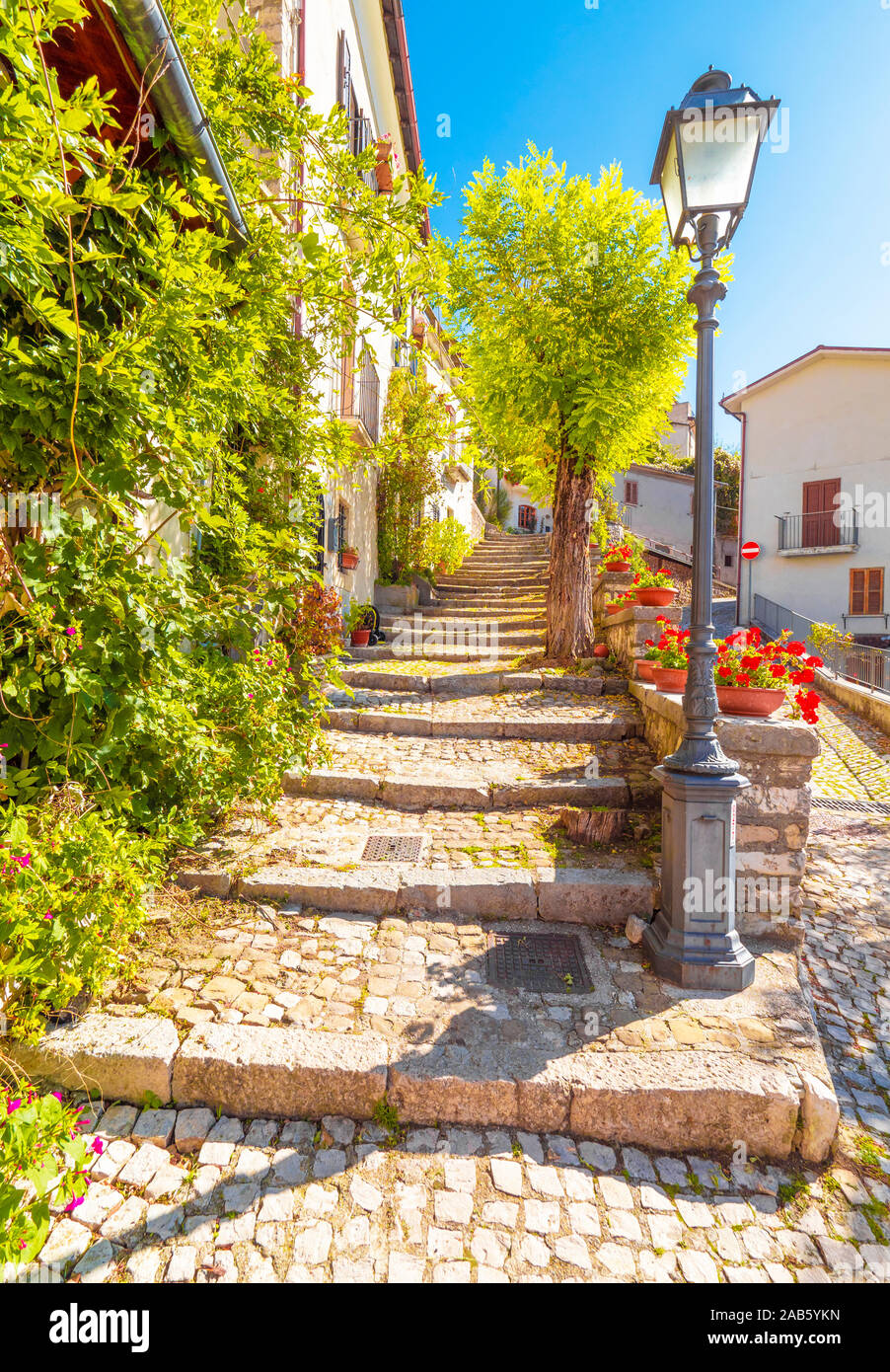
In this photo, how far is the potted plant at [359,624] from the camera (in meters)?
8.28

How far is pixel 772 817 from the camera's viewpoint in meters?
3.21

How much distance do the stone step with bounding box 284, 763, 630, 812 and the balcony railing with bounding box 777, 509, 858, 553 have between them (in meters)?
16.5

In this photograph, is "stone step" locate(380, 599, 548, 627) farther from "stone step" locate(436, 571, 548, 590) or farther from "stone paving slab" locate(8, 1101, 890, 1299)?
"stone paving slab" locate(8, 1101, 890, 1299)

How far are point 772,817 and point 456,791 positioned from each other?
2.07 meters

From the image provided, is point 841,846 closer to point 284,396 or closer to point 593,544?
point 284,396

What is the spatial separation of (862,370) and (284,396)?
19159 millimetres

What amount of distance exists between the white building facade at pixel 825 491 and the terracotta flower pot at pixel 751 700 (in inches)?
638

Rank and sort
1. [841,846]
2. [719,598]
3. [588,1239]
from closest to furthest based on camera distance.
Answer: [588,1239] → [841,846] → [719,598]

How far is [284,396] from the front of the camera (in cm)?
388

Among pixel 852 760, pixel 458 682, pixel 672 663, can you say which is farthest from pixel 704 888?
pixel 852 760

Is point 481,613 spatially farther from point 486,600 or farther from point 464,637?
point 486,600

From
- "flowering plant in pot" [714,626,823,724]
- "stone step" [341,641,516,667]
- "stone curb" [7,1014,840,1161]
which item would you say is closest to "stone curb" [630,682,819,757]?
"flowering plant in pot" [714,626,823,724]

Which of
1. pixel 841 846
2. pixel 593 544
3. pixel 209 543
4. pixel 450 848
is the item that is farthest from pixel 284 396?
pixel 593 544

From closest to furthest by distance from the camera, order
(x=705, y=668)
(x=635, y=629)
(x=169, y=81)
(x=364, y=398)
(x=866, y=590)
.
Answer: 1. (x=169, y=81)
2. (x=705, y=668)
3. (x=635, y=629)
4. (x=364, y=398)
5. (x=866, y=590)
